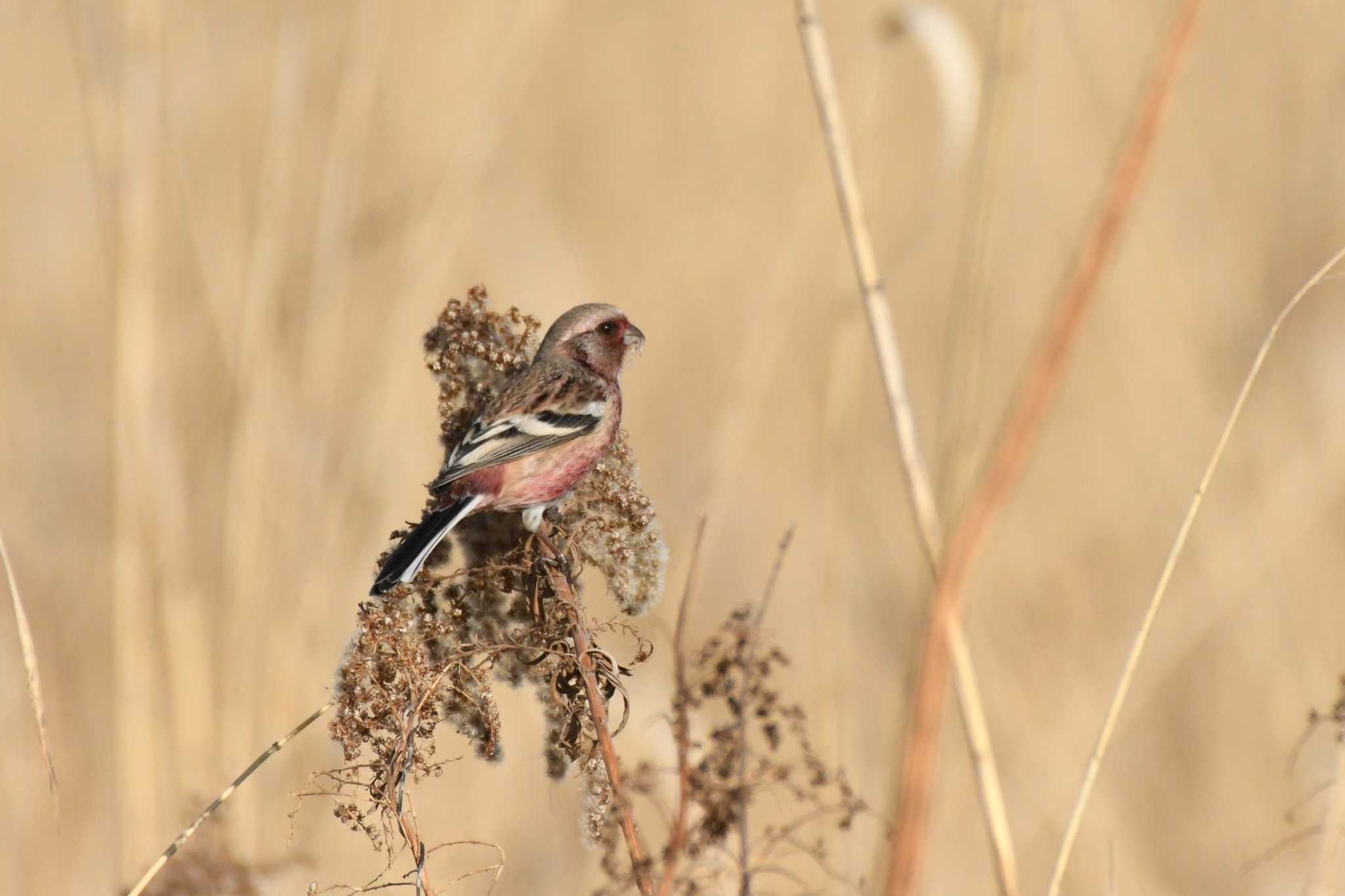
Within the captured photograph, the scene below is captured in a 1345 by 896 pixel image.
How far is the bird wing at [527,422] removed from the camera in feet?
8.33

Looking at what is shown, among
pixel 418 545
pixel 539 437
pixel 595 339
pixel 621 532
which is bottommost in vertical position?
pixel 621 532

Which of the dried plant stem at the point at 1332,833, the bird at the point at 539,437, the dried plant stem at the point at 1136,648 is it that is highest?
the bird at the point at 539,437

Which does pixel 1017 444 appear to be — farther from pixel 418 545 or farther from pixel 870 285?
pixel 418 545

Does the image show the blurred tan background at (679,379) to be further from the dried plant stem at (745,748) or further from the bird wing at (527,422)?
the bird wing at (527,422)

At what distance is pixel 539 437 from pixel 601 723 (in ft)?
4.44

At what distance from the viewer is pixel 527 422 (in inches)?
117

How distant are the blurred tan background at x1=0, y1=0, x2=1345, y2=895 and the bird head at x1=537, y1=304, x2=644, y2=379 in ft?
1.01

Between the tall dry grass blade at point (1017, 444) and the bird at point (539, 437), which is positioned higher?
the bird at point (539, 437)

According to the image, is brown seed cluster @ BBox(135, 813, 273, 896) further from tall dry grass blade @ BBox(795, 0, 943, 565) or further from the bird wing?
tall dry grass blade @ BBox(795, 0, 943, 565)

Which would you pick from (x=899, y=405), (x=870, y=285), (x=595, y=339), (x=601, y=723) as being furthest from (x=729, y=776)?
(x=595, y=339)

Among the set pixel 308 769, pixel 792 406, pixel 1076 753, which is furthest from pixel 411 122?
pixel 1076 753

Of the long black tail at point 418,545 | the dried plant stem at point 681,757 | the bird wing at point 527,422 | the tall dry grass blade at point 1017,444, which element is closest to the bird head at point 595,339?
the bird wing at point 527,422

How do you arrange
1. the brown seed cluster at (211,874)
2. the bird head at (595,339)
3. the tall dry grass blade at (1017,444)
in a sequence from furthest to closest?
the bird head at (595,339), the brown seed cluster at (211,874), the tall dry grass blade at (1017,444)

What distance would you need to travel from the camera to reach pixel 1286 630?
3947 millimetres
